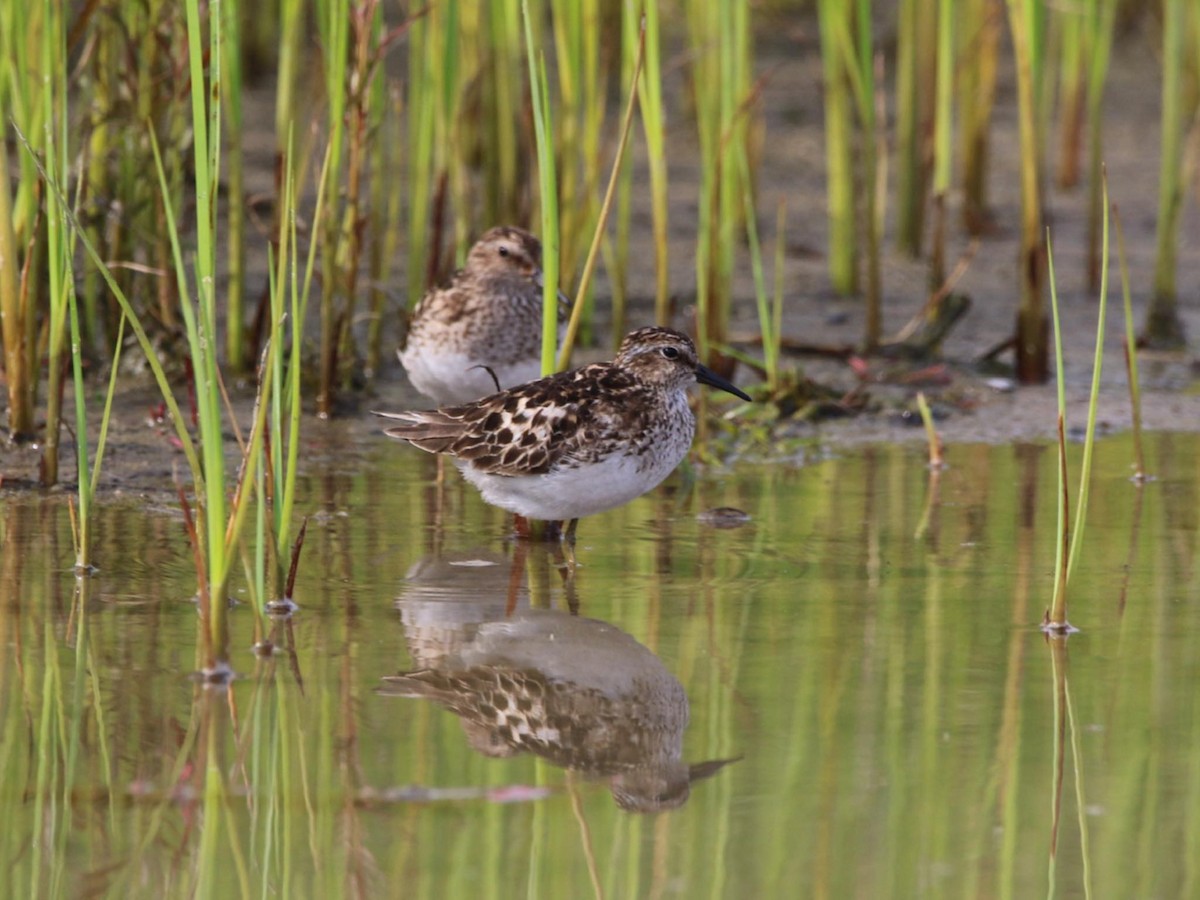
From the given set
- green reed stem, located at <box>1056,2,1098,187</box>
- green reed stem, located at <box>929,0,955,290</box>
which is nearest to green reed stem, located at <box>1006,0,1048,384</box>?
green reed stem, located at <box>929,0,955,290</box>

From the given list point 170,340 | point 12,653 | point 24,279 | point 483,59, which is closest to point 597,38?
point 483,59

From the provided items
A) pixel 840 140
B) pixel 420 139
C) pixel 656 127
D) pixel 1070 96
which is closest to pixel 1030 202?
pixel 840 140

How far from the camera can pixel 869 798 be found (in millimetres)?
3938

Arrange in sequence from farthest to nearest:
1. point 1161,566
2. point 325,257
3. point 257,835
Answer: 1. point 325,257
2. point 1161,566
3. point 257,835

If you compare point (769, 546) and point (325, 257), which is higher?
point (325, 257)

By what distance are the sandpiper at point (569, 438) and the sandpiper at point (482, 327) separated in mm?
1084

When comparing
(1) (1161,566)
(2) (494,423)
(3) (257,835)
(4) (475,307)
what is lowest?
(3) (257,835)

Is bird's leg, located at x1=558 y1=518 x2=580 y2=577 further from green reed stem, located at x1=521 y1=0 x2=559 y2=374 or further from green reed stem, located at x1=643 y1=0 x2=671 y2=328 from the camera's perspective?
green reed stem, located at x1=643 y1=0 x2=671 y2=328

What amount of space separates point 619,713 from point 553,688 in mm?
254

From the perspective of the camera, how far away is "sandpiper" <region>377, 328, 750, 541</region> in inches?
223

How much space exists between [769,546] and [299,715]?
2143mm

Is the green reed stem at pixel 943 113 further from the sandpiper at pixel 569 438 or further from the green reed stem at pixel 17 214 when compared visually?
the green reed stem at pixel 17 214

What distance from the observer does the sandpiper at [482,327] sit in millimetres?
7238

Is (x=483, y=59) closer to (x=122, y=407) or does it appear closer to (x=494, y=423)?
(x=122, y=407)
